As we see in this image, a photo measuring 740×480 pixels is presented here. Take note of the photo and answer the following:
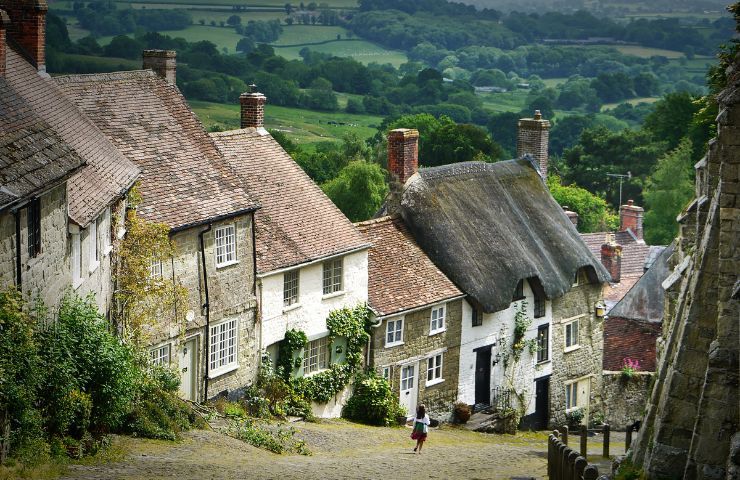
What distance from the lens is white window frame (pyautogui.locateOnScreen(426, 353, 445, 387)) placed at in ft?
138

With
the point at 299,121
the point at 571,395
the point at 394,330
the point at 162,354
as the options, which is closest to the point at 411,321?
the point at 394,330

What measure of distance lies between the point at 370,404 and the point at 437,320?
4245mm

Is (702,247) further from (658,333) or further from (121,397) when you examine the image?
(658,333)

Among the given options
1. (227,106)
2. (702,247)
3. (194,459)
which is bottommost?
(194,459)

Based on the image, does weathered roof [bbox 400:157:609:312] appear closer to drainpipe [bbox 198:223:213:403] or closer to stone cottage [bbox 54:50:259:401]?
stone cottage [bbox 54:50:259:401]

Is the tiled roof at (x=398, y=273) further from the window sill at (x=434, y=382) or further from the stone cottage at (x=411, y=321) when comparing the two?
the window sill at (x=434, y=382)

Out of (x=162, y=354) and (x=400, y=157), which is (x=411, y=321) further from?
(x=162, y=354)

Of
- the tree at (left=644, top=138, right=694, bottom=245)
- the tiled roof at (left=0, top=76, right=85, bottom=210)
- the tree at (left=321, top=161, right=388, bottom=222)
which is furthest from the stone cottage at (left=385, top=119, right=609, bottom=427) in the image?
the tree at (left=644, top=138, right=694, bottom=245)

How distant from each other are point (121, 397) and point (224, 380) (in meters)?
9.69

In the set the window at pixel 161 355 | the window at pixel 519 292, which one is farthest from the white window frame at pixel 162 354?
the window at pixel 519 292

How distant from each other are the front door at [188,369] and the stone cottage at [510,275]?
1153cm

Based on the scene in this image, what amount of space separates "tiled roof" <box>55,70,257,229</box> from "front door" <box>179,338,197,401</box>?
327cm

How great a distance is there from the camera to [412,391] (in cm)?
4131

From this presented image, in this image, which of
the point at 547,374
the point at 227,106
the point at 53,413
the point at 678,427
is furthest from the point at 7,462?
the point at 227,106
